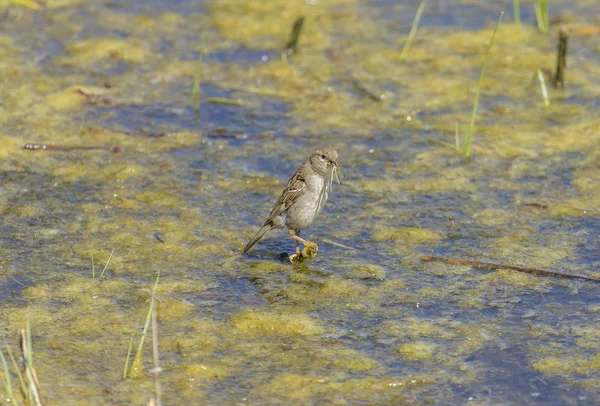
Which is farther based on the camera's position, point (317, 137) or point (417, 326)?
point (317, 137)

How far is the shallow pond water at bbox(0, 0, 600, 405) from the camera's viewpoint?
13.9 feet

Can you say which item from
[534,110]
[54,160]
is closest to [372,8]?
[534,110]

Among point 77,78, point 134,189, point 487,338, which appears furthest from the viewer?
point 77,78

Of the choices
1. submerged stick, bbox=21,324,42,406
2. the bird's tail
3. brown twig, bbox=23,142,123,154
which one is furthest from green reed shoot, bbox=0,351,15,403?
brown twig, bbox=23,142,123,154

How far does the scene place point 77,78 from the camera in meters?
7.39

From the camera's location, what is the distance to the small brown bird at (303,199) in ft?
16.8

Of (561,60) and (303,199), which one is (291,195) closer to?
(303,199)

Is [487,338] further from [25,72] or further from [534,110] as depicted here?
[25,72]

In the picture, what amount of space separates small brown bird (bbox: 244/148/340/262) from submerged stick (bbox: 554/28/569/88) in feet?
9.04

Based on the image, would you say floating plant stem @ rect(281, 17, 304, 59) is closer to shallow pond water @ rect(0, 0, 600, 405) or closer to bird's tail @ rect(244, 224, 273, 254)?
shallow pond water @ rect(0, 0, 600, 405)

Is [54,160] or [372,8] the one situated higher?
[372,8]

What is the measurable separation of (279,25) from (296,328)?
4476 millimetres

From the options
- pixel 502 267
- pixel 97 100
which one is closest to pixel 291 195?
pixel 502 267

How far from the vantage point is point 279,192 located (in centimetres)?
598
